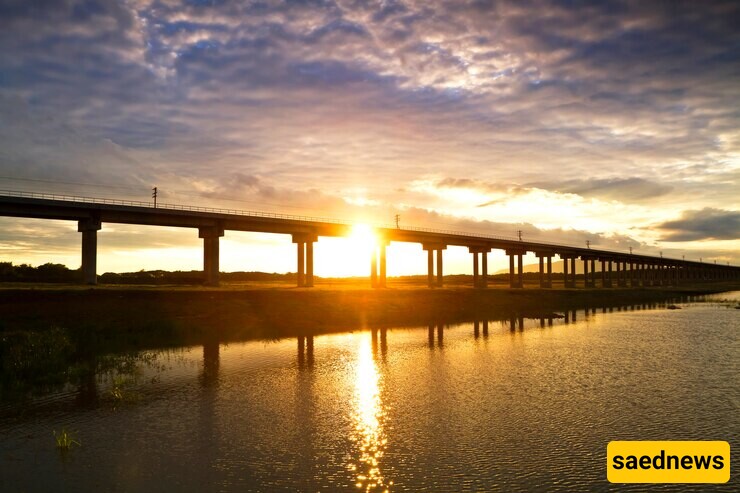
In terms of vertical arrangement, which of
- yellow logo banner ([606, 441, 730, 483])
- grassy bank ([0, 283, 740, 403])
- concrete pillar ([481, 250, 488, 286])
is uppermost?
concrete pillar ([481, 250, 488, 286])

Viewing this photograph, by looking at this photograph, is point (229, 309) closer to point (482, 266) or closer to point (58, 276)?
point (58, 276)

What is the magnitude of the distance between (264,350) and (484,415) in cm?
2318

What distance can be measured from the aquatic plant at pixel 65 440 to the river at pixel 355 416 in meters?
0.15

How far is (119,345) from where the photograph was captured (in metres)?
40.4

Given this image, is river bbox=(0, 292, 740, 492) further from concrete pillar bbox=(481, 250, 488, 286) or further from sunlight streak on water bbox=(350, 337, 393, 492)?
concrete pillar bbox=(481, 250, 488, 286)

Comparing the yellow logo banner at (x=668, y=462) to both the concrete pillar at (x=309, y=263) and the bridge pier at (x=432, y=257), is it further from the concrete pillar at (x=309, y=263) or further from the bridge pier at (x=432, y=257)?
the bridge pier at (x=432, y=257)

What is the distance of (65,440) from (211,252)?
65327 millimetres

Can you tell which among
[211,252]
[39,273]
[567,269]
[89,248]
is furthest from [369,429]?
[567,269]

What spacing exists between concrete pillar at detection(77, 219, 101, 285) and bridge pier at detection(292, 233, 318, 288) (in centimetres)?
3498

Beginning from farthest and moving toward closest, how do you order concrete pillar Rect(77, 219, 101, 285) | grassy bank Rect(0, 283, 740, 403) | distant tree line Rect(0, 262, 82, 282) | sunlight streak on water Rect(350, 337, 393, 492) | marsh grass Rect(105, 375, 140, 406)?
distant tree line Rect(0, 262, 82, 282) < concrete pillar Rect(77, 219, 101, 285) < grassy bank Rect(0, 283, 740, 403) < marsh grass Rect(105, 375, 140, 406) < sunlight streak on water Rect(350, 337, 393, 492)

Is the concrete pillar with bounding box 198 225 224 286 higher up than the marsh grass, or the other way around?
the concrete pillar with bounding box 198 225 224 286

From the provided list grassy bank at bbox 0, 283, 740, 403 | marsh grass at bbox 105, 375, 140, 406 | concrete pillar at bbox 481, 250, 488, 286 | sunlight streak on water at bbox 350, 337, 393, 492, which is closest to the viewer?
sunlight streak on water at bbox 350, 337, 393, 492

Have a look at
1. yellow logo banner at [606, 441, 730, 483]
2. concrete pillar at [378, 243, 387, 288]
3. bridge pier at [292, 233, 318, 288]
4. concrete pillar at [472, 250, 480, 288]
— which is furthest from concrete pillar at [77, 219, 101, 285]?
concrete pillar at [472, 250, 480, 288]

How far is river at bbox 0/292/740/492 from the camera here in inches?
595
